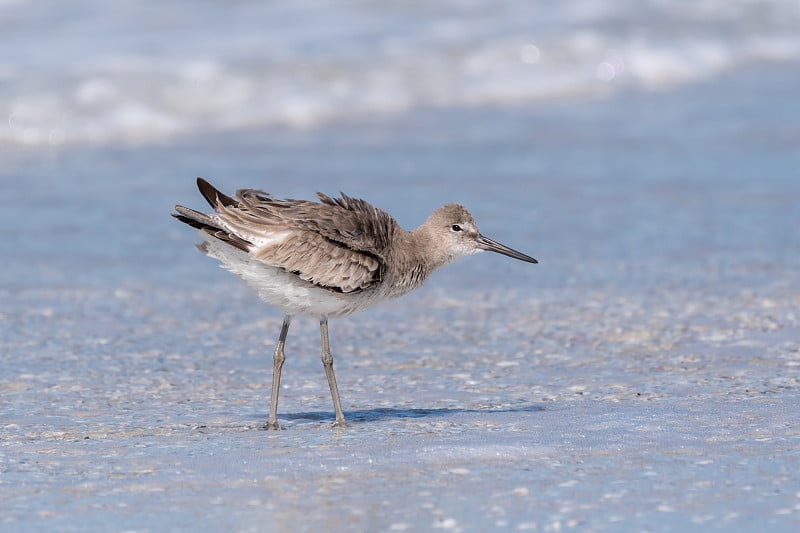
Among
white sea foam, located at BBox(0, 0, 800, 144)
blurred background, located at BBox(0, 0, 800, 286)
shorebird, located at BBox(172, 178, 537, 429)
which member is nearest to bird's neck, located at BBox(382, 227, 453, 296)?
shorebird, located at BBox(172, 178, 537, 429)

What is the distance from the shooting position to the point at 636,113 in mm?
13016

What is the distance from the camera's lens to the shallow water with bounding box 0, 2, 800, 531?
14.2 feet

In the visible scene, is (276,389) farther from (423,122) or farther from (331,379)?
(423,122)

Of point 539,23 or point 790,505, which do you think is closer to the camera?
point 790,505

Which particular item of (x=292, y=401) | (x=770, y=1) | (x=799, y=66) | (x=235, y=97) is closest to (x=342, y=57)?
(x=235, y=97)

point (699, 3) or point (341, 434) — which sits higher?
point (699, 3)

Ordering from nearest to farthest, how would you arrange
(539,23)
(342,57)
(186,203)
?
(186,203) < (342,57) < (539,23)

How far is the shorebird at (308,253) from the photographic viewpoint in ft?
17.8

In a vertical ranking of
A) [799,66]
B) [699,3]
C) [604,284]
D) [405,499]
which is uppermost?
[699,3]

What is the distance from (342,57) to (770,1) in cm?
654

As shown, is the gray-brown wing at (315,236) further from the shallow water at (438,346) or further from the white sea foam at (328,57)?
the white sea foam at (328,57)

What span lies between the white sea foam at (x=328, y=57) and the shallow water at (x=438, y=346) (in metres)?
0.64

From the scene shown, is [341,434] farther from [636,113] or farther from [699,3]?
[699,3]

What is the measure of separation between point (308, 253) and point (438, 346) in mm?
1378
